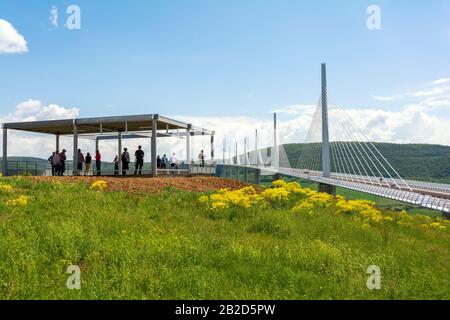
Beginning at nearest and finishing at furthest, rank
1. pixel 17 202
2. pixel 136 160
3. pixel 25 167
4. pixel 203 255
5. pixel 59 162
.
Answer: pixel 203 255
pixel 17 202
pixel 136 160
pixel 59 162
pixel 25 167

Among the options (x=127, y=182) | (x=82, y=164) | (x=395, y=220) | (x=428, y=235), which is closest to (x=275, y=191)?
(x=395, y=220)

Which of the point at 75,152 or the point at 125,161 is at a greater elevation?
the point at 75,152

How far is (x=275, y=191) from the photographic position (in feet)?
51.0

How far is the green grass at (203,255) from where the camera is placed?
6191mm

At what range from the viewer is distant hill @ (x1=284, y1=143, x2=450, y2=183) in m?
78.1

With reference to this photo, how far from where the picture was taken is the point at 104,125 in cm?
2773

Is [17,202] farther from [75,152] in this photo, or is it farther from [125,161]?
[75,152]

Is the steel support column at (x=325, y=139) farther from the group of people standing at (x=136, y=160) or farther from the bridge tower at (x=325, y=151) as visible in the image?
the group of people standing at (x=136, y=160)

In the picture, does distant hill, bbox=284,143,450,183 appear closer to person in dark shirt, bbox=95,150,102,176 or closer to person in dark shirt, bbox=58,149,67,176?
person in dark shirt, bbox=95,150,102,176

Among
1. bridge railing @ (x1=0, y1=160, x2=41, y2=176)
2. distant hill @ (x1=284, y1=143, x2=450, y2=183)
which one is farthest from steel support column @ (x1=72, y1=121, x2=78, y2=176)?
distant hill @ (x1=284, y1=143, x2=450, y2=183)

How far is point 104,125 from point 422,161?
80545 mm

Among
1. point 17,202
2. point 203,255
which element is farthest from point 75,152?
point 203,255
